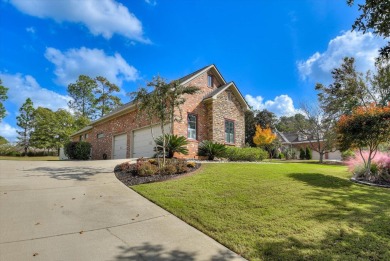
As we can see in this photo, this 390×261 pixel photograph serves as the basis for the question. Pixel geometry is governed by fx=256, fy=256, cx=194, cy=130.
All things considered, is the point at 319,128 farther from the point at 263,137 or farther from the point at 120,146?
the point at 120,146

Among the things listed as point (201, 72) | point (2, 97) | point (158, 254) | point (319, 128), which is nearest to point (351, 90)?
point (319, 128)

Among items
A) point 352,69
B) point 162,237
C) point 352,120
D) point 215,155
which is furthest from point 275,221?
point 352,69

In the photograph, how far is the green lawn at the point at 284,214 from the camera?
155 inches

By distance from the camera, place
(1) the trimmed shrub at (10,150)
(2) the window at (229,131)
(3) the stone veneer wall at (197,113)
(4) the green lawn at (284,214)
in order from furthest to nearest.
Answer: (1) the trimmed shrub at (10,150) < (2) the window at (229,131) < (3) the stone veneer wall at (197,113) < (4) the green lawn at (284,214)

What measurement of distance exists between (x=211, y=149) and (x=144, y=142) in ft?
15.9

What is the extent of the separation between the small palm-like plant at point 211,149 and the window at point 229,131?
292cm

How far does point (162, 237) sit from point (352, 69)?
1138 inches

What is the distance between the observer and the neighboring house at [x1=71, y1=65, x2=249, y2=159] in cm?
1650

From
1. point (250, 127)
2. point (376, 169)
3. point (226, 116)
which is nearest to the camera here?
point (376, 169)

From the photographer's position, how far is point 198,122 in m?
16.9

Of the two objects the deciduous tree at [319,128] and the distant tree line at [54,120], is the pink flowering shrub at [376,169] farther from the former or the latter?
the distant tree line at [54,120]

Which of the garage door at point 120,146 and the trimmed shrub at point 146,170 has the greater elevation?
the garage door at point 120,146

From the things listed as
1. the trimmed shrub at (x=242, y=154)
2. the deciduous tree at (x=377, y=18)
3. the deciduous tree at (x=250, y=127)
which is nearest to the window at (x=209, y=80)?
the trimmed shrub at (x=242, y=154)

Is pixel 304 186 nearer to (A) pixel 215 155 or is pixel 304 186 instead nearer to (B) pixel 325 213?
(B) pixel 325 213
